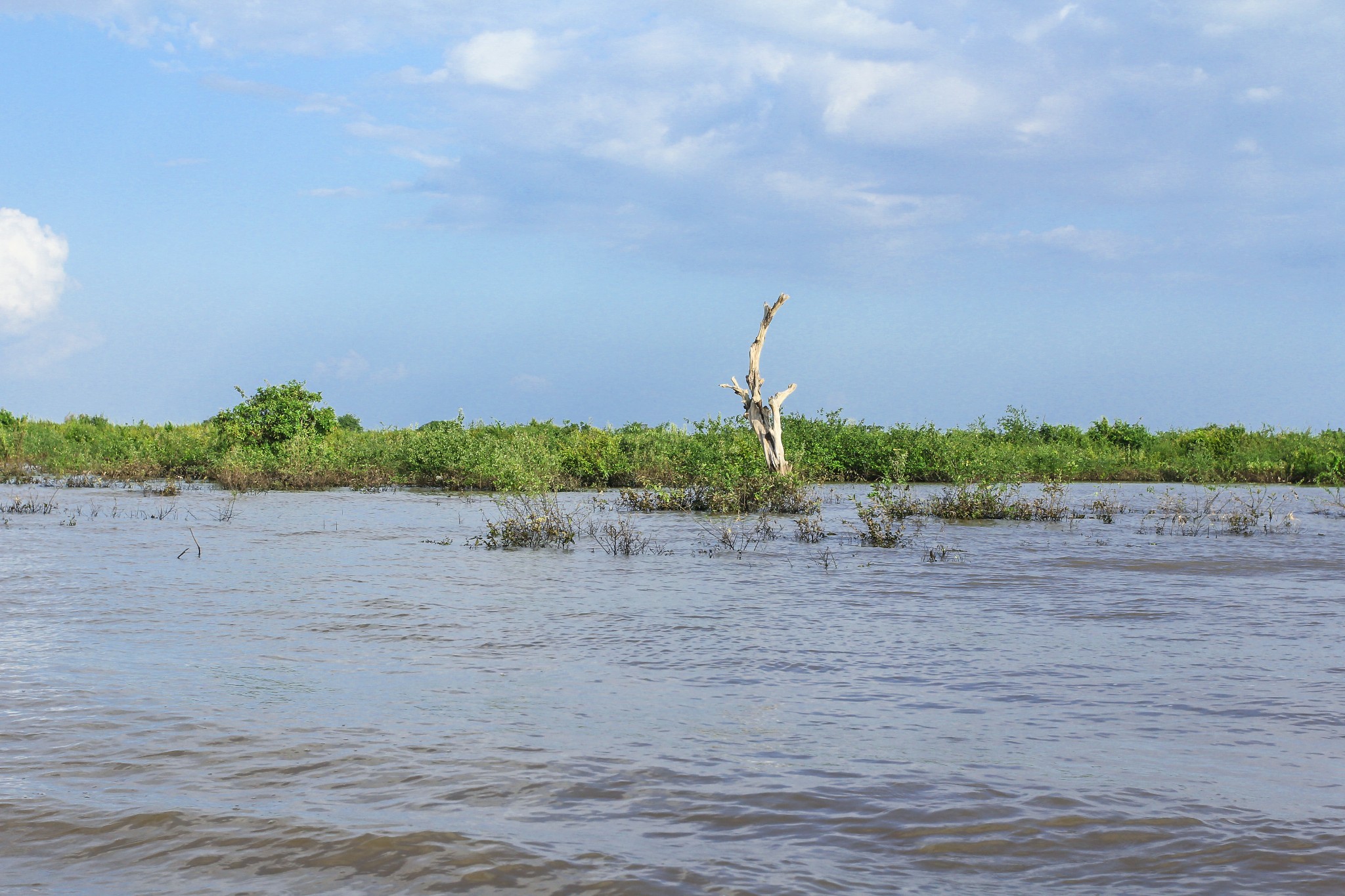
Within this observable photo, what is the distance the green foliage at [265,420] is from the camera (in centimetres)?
2964

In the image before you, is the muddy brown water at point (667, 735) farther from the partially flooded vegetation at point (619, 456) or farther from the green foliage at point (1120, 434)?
the green foliage at point (1120, 434)

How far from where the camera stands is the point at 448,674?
24.0 ft

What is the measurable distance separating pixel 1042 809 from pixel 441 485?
1021 inches

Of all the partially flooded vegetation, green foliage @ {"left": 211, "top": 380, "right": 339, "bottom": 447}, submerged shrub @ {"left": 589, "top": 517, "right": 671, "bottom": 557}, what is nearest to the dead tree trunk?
the partially flooded vegetation

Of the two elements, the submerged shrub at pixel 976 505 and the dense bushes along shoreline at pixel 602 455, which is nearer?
the submerged shrub at pixel 976 505

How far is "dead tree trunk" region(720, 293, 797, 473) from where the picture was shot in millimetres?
23953

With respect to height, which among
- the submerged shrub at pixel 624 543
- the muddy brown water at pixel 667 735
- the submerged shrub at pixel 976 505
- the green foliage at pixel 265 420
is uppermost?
the green foliage at pixel 265 420

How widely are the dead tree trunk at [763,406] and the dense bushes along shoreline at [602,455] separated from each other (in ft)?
1.47

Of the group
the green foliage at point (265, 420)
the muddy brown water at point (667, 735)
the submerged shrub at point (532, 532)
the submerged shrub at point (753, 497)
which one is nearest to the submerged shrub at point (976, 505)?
the submerged shrub at point (753, 497)

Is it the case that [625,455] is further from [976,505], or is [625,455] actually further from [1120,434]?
[1120,434]

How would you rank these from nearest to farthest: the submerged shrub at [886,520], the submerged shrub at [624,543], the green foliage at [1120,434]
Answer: the submerged shrub at [624,543] → the submerged shrub at [886,520] → the green foliage at [1120,434]

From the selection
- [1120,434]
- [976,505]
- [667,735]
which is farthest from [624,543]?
[1120,434]

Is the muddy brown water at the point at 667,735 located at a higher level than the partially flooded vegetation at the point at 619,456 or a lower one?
lower

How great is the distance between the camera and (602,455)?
1147 inches
